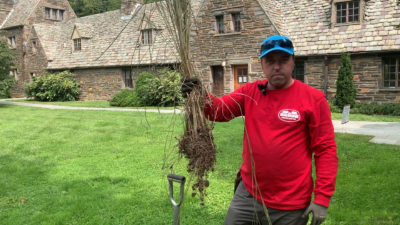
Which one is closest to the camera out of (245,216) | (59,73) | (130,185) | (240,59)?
(245,216)

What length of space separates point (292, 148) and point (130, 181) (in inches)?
147

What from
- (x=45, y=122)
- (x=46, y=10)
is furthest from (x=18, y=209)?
(x=46, y=10)

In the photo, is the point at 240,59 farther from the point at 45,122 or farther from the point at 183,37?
the point at 183,37

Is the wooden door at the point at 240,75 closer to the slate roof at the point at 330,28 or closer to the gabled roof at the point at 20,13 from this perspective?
the slate roof at the point at 330,28

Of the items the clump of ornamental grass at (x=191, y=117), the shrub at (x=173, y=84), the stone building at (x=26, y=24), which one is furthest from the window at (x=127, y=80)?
the clump of ornamental grass at (x=191, y=117)

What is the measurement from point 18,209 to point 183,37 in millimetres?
3532

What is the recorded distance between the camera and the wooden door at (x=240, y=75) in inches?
675

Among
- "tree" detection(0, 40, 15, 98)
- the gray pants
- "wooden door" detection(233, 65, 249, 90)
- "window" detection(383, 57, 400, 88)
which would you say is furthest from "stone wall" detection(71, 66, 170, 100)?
the gray pants

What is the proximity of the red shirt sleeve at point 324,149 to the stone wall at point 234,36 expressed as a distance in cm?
1376

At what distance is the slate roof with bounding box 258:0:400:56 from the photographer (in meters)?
14.1

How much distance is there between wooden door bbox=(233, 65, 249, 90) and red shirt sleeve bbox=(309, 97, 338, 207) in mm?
14886

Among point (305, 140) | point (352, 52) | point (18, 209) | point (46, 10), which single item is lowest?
point (18, 209)

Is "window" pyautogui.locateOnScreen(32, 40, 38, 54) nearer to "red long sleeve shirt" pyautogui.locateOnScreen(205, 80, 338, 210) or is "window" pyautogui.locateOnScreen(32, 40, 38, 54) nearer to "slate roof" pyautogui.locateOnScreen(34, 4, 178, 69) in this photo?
"slate roof" pyautogui.locateOnScreen(34, 4, 178, 69)

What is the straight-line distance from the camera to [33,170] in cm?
631
